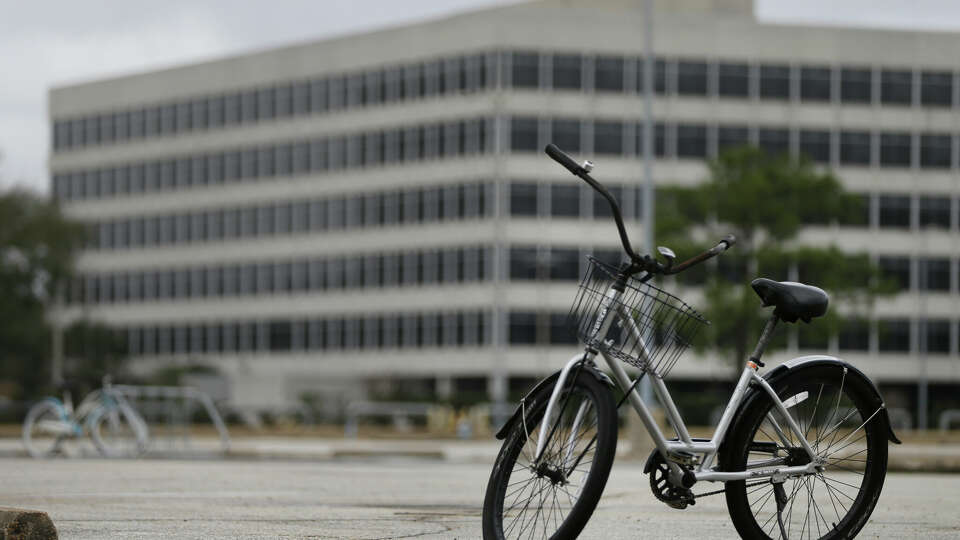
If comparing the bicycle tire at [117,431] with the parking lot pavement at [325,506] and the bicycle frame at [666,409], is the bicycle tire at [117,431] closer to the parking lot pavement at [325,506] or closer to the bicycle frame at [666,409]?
the parking lot pavement at [325,506]

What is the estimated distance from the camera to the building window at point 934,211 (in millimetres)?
68625

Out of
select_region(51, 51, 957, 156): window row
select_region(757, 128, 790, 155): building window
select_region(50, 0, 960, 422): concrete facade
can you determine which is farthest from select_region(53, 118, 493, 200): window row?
select_region(757, 128, 790, 155): building window

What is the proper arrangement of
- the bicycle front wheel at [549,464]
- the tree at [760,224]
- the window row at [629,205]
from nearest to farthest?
1. the bicycle front wheel at [549,464]
2. the tree at [760,224]
3. the window row at [629,205]

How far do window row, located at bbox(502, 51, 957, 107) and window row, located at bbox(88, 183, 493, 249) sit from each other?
18.0 feet

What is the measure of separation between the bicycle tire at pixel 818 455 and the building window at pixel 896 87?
64.1 metres

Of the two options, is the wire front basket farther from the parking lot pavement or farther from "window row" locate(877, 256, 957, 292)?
"window row" locate(877, 256, 957, 292)

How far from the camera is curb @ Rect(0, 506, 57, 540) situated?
6363 mm

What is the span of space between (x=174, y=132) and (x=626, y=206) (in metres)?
23.4

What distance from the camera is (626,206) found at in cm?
6719

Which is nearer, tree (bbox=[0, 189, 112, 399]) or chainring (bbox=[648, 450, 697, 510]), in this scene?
chainring (bbox=[648, 450, 697, 510])

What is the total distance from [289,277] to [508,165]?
13.3 m

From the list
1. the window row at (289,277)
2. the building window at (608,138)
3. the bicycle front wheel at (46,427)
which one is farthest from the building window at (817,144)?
the bicycle front wheel at (46,427)

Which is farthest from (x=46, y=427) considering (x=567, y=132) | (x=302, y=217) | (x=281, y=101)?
(x=281, y=101)

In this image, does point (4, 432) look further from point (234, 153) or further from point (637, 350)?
point (234, 153)
